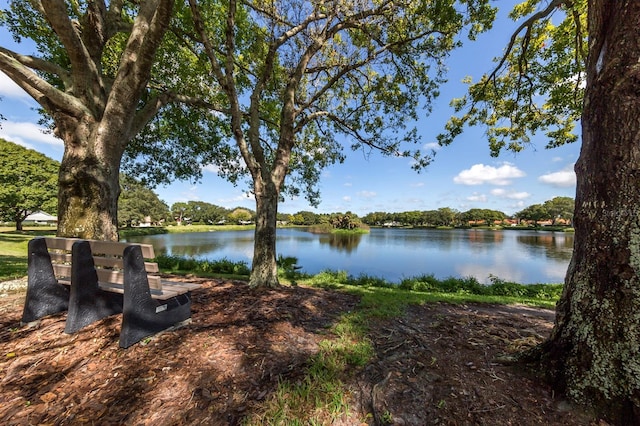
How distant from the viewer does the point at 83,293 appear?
258 cm

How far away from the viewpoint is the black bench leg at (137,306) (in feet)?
7.39

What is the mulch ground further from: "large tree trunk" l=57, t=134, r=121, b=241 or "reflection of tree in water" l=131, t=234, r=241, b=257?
"reflection of tree in water" l=131, t=234, r=241, b=257

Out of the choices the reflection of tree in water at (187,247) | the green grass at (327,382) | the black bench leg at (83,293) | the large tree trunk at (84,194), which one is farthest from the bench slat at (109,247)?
the reflection of tree in water at (187,247)

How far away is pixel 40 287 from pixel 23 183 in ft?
92.5

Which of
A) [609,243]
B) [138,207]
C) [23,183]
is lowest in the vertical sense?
[609,243]

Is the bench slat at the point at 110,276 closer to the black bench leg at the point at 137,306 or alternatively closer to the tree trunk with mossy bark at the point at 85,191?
the black bench leg at the point at 137,306

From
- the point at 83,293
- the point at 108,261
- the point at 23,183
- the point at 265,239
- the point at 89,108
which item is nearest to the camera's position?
the point at 108,261

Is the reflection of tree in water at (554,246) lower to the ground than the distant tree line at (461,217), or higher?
lower

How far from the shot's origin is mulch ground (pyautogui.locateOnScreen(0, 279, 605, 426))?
1615 mm

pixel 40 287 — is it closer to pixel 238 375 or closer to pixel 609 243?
pixel 238 375

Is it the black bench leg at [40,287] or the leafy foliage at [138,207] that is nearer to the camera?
the black bench leg at [40,287]

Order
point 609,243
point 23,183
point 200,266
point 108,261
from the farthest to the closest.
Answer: point 23,183 → point 200,266 → point 108,261 → point 609,243

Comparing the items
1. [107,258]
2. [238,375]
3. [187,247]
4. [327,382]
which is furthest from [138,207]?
[327,382]

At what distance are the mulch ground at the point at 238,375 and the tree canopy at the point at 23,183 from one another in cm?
2521
